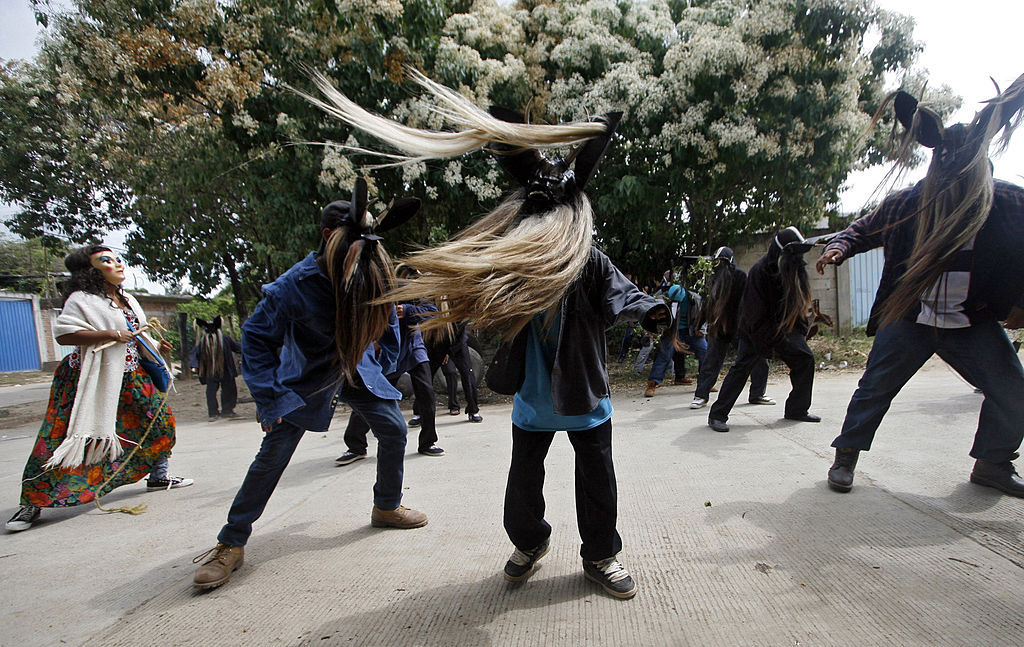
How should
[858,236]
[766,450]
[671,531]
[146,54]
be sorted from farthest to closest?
1. [146,54]
2. [766,450]
3. [858,236]
4. [671,531]

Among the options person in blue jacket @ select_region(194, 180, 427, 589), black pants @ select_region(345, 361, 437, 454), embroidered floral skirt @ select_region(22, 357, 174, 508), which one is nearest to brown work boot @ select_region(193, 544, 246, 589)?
person in blue jacket @ select_region(194, 180, 427, 589)

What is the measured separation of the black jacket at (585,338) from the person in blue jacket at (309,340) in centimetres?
85

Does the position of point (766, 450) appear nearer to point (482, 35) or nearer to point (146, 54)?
point (482, 35)

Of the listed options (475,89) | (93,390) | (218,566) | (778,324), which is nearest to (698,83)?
(475,89)

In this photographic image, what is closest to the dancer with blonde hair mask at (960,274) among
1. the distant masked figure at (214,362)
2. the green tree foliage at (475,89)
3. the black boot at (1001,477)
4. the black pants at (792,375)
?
the black boot at (1001,477)

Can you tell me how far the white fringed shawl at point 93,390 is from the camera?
11.4 feet

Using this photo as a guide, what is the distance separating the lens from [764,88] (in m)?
7.62

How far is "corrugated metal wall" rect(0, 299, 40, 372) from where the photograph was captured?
69.3 feet

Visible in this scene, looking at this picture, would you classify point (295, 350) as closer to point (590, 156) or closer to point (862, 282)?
point (590, 156)

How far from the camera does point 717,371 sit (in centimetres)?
581

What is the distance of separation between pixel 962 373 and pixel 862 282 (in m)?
9.20

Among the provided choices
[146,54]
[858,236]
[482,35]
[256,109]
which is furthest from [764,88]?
[146,54]

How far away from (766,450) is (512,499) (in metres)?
2.48

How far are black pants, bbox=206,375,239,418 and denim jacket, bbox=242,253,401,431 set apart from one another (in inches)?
263
